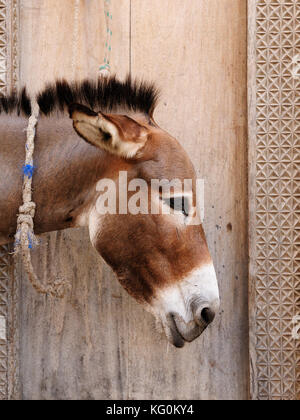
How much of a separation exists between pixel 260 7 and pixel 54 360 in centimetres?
162

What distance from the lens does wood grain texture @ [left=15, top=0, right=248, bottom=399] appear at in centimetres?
159

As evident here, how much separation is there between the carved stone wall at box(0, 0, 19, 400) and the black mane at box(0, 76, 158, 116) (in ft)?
1.07

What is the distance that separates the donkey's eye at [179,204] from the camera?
3.82 feet

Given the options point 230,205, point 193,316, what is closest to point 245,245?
point 230,205

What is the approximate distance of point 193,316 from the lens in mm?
1175

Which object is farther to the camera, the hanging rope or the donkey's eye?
the hanging rope

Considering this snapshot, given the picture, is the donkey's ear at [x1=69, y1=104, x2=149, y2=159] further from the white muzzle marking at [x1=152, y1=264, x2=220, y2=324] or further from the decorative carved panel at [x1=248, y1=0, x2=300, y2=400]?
the decorative carved panel at [x1=248, y1=0, x2=300, y2=400]

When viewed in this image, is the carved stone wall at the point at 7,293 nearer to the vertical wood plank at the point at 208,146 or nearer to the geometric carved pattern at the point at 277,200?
the vertical wood plank at the point at 208,146

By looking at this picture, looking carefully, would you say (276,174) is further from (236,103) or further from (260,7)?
(260,7)

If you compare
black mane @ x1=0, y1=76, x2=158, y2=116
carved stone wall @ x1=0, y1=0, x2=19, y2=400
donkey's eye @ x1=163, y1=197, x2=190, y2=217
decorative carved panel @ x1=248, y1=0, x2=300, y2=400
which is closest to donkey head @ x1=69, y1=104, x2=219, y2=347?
donkey's eye @ x1=163, y1=197, x2=190, y2=217

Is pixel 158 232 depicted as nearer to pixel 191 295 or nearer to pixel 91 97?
pixel 191 295

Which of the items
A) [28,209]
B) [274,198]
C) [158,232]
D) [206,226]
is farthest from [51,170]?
[274,198]

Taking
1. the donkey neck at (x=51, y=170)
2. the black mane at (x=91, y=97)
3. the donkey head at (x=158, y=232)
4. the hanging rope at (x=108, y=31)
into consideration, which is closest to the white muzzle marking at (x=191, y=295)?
the donkey head at (x=158, y=232)

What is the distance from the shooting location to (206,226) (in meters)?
1.60
